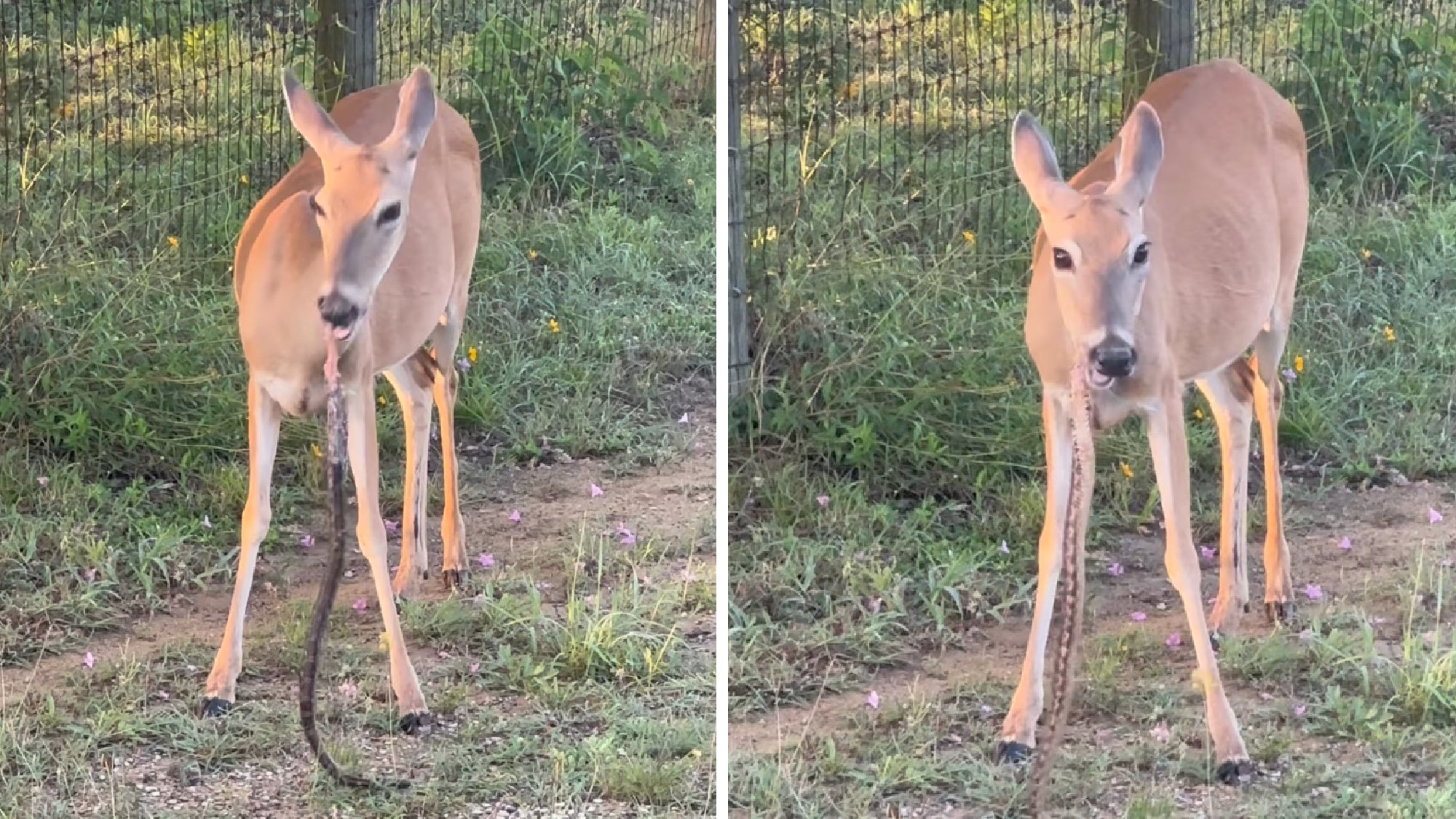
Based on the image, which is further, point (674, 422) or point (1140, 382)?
point (674, 422)

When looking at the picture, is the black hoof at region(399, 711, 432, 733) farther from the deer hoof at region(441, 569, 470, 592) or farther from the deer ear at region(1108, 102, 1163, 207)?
the deer ear at region(1108, 102, 1163, 207)

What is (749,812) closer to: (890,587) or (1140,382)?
(890,587)

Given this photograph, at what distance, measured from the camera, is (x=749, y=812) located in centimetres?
278

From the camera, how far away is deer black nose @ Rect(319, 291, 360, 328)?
8.45ft

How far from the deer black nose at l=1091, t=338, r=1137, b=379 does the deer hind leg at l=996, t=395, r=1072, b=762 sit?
15cm

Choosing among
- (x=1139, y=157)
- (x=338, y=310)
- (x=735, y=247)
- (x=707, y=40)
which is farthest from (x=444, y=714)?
(x=1139, y=157)

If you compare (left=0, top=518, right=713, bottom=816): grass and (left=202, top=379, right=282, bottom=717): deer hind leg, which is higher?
(left=202, top=379, right=282, bottom=717): deer hind leg

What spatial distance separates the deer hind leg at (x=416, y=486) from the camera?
2.73 metres

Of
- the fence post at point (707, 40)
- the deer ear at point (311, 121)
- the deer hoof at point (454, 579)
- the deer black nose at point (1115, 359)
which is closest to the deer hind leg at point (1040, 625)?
the deer black nose at point (1115, 359)

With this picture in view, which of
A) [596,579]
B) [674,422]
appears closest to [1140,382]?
[674,422]

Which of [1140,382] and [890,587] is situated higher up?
[1140,382]

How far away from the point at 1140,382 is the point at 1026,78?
52 cm

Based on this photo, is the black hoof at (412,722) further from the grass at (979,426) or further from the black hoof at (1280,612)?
the black hoof at (1280,612)

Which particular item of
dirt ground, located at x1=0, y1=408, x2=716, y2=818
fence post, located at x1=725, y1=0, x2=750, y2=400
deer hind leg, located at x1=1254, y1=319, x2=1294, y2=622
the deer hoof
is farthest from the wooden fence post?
deer hind leg, located at x1=1254, y1=319, x2=1294, y2=622
